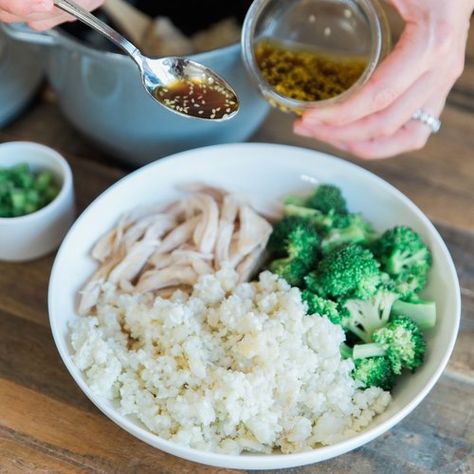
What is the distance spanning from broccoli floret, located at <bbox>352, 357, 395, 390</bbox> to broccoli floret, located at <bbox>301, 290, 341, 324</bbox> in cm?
9

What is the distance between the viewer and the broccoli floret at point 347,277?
140 cm

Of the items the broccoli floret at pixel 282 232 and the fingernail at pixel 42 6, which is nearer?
the fingernail at pixel 42 6

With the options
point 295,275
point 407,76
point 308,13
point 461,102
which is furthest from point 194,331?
point 461,102

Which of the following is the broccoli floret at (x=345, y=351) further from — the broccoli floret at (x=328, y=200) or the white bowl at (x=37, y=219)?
the white bowl at (x=37, y=219)

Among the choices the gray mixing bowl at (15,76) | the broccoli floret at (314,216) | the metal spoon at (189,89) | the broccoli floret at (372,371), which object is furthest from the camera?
the gray mixing bowl at (15,76)

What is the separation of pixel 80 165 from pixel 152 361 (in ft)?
2.40

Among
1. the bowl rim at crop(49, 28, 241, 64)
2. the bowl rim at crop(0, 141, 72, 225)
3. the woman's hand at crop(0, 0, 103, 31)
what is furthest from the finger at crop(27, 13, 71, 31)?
the bowl rim at crop(0, 141, 72, 225)

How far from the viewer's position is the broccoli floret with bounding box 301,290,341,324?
1384 mm

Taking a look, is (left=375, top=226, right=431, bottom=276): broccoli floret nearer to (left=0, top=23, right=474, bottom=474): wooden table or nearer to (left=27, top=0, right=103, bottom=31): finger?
(left=0, top=23, right=474, bottom=474): wooden table

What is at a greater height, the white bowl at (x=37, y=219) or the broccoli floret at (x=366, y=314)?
the broccoli floret at (x=366, y=314)

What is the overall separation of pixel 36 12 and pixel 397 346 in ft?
2.85

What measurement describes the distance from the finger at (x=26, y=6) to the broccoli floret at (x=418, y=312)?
0.83m

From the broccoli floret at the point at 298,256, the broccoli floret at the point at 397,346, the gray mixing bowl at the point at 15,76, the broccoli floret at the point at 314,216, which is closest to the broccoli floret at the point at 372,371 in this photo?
the broccoli floret at the point at 397,346

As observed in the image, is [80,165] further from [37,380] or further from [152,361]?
[152,361]
